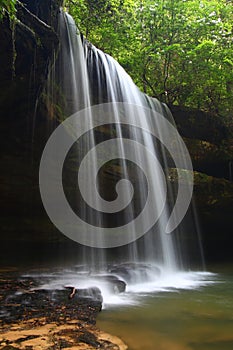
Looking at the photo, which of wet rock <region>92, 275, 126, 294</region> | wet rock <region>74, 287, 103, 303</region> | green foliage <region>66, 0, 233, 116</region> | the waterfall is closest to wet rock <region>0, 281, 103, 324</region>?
wet rock <region>74, 287, 103, 303</region>

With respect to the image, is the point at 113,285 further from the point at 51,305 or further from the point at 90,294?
the point at 51,305

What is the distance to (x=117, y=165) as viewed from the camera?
31.5 ft

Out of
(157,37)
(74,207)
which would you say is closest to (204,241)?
(74,207)

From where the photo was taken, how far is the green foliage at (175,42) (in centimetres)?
1188

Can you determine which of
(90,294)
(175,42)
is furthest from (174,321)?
(175,42)

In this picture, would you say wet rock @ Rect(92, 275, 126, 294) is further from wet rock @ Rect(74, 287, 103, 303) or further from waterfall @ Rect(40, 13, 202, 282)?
waterfall @ Rect(40, 13, 202, 282)

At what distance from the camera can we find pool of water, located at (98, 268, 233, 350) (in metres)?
3.32

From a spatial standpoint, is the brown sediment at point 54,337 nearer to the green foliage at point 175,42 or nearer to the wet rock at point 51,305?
the wet rock at point 51,305

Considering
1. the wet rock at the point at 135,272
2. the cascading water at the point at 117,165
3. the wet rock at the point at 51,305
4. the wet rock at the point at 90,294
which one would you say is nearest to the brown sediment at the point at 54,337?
the wet rock at the point at 51,305

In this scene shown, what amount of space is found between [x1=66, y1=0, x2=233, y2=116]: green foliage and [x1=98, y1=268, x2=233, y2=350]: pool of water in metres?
9.01

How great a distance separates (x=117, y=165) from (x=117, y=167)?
8 cm

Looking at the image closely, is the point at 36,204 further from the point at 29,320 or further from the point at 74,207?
the point at 29,320

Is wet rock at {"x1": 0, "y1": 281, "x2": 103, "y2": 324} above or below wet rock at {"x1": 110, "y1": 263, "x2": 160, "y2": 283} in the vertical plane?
below

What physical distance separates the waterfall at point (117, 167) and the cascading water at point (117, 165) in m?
0.03
